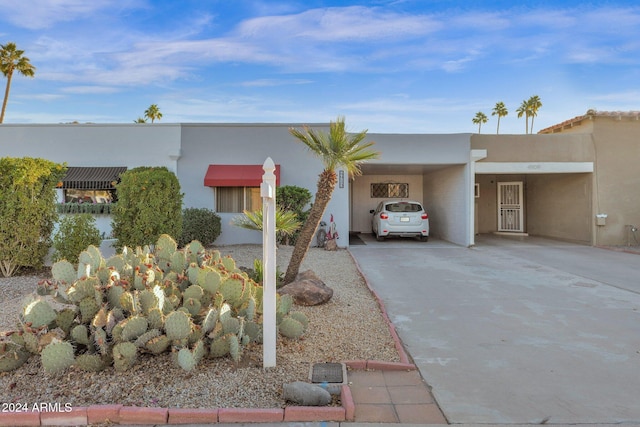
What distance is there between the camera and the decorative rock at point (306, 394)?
10.6ft

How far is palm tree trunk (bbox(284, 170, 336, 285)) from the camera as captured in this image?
23.1ft

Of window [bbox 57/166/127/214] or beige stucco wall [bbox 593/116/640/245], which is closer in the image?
window [bbox 57/166/127/214]

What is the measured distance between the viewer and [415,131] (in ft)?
46.3

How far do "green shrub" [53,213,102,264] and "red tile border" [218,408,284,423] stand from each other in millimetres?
6521

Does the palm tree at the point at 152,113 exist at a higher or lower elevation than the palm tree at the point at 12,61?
lower

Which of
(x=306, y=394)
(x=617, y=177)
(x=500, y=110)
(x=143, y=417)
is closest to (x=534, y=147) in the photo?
(x=617, y=177)

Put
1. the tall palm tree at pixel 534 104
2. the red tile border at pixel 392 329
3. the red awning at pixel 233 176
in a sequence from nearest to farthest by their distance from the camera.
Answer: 1. the red tile border at pixel 392 329
2. the red awning at pixel 233 176
3. the tall palm tree at pixel 534 104

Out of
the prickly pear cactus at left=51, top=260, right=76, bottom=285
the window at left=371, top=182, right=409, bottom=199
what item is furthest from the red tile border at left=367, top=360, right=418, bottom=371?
the window at left=371, top=182, right=409, bottom=199

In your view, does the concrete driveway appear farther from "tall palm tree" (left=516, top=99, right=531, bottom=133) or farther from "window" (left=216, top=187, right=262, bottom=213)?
"tall palm tree" (left=516, top=99, right=531, bottom=133)

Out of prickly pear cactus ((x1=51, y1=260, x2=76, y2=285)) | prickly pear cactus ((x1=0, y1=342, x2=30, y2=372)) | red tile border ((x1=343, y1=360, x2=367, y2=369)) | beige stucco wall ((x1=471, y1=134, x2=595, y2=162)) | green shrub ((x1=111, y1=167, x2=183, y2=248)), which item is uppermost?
beige stucco wall ((x1=471, y1=134, x2=595, y2=162))

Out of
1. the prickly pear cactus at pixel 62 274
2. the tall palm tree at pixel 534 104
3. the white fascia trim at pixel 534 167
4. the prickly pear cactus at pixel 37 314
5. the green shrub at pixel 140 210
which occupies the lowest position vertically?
the prickly pear cactus at pixel 37 314

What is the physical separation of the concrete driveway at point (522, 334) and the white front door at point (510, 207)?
927 cm

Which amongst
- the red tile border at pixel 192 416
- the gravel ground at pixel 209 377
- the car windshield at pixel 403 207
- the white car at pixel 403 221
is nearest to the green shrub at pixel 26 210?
the gravel ground at pixel 209 377

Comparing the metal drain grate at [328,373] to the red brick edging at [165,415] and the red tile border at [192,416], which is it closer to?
the red brick edging at [165,415]
